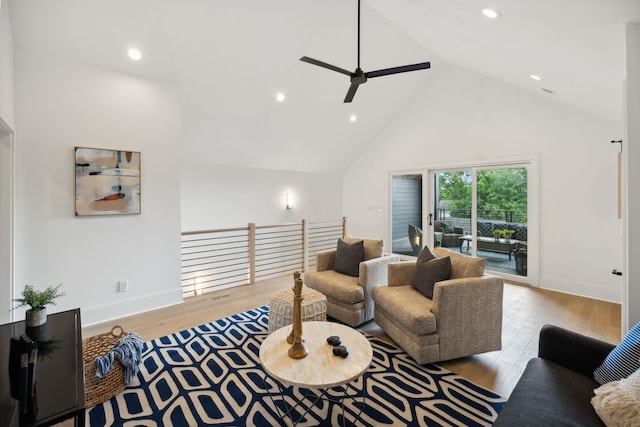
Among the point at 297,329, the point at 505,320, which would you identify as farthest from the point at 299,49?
the point at 505,320

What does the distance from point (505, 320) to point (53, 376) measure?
3954mm

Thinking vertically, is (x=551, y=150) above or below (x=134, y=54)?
below

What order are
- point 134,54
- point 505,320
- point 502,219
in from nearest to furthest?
point 134,54, point 505,320, point 502,219

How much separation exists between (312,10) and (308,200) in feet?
13.0

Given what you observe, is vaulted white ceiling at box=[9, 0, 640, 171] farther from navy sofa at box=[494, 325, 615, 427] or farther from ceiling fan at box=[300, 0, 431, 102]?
navy sofa at box=[494, 325, 615, 427]

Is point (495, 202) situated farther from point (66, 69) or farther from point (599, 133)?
point (66, 69)

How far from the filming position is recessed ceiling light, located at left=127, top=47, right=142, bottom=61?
10.6 feet

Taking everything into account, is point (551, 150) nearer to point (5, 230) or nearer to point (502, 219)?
point (502, 219)

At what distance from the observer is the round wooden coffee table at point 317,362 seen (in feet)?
5.30

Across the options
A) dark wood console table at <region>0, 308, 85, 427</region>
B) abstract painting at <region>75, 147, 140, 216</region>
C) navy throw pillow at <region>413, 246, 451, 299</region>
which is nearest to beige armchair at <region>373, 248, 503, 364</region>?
navy throw pillow at <region>413, 246, 451, 299</region>

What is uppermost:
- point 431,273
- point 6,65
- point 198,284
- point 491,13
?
point 491,13

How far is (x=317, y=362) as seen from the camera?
1.78 meters

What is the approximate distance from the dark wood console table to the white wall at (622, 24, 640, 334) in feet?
10.0

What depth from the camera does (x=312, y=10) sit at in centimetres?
360
